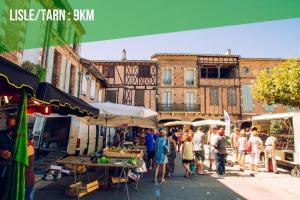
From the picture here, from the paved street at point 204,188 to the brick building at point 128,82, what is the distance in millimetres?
20749

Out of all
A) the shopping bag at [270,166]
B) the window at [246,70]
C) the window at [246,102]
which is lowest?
the shopping bag at [270,166]

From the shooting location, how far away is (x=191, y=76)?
1262 inches

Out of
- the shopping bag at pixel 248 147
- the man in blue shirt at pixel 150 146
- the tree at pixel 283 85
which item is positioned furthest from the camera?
the tree at pixel 283 85

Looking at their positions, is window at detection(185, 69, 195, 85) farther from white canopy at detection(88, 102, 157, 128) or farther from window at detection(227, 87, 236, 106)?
white canopy at detection(88, 102, 157, 128)

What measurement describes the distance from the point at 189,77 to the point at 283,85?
1697 cm

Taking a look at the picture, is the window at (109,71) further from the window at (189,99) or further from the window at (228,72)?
the window at (228,72)

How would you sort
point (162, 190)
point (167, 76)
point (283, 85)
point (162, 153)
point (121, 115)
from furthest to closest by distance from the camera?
point (167, 76), point (283, 85), point (121, 115), point (162, 153), point (162, 190)

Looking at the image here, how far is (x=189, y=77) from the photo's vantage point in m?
32.1

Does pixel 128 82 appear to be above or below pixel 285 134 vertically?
above

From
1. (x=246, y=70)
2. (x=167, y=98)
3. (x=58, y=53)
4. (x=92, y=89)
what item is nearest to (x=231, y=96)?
(x=246, y=70)

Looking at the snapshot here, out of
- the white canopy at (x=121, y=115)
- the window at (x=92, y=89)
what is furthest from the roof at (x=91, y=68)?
the white canopy at (x=121, y=115)

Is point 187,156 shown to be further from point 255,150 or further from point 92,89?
point 92,89

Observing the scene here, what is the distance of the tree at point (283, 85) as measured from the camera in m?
14.9

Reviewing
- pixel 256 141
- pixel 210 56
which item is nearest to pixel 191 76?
pixel 210 56
